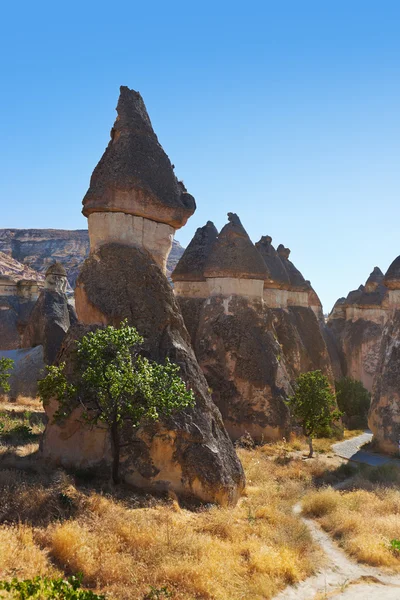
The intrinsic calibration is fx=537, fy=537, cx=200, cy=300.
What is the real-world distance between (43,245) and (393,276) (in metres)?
74.6

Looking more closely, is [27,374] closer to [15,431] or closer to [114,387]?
[15,431]

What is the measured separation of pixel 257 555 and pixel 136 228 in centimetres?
610

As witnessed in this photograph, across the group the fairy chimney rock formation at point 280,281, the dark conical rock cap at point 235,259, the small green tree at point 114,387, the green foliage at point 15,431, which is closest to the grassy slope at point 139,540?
the small green tree at point 114,387

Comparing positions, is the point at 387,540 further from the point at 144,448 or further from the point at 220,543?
the point at 144,448

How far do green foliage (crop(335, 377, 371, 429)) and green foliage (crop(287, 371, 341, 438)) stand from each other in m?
6.59

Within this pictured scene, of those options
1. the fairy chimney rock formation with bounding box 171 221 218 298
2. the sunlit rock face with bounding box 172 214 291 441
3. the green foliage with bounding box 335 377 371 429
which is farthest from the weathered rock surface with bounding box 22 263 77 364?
the green foliage with bounding box 335 377 371 429

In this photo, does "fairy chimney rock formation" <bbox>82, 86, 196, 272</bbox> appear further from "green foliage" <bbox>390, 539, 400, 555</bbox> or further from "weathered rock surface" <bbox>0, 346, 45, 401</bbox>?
"weathered rock surface" <bbox>0, 346, 45, 401</bbox>

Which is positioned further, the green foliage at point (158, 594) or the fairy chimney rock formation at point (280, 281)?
the fairy chimney rock formation at point (280, 281)

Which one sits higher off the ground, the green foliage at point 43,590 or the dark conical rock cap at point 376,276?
the dark conical rock cap at point 376,276

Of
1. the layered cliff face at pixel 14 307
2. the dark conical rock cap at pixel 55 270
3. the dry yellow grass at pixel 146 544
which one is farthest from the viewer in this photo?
the layered cliff face at pixel 14 307

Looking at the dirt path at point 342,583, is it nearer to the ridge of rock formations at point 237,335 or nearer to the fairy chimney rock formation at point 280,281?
the ridge of rock formations at point 237,335

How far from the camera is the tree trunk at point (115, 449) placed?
7.92 m

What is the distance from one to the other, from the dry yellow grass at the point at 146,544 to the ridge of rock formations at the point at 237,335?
6.25 m

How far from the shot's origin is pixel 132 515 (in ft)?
22.6
